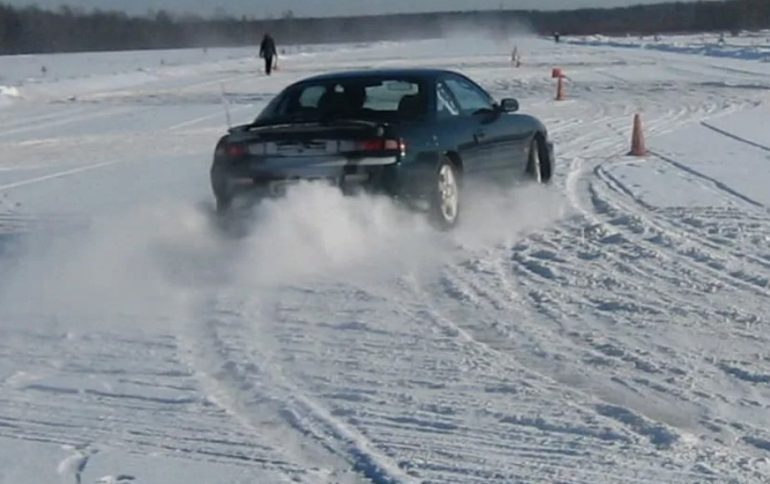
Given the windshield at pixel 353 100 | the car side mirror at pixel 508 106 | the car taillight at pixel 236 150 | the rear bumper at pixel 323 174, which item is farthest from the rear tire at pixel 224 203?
the car side mirror at pixel 508 106

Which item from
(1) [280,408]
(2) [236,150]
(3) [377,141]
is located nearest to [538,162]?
(3) [377,141]

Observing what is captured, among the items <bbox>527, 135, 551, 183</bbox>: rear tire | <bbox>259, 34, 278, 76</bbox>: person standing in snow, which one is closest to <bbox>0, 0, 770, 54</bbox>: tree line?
<bbox>259, 34, 278, 76</bbox>: person standing in snow

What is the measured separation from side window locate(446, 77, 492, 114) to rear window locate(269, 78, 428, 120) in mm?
614

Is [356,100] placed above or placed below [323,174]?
above

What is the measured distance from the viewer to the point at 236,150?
10633 millimetres

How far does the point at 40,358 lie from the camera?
7371 mm

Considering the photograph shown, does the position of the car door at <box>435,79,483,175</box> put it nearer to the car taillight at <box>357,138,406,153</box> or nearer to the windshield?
the windshield

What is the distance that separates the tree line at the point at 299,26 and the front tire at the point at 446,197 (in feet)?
339

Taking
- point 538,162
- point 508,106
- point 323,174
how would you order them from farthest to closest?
point 538,162, point 508,106, point 323,174

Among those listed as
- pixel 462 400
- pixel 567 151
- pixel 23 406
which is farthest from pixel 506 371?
pixel 567 151

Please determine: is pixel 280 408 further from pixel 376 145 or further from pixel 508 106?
pixel 508 106

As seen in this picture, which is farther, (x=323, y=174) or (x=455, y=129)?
(x=455, y=129)

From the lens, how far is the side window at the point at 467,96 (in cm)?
1198

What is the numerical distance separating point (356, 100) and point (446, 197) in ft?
3.32
